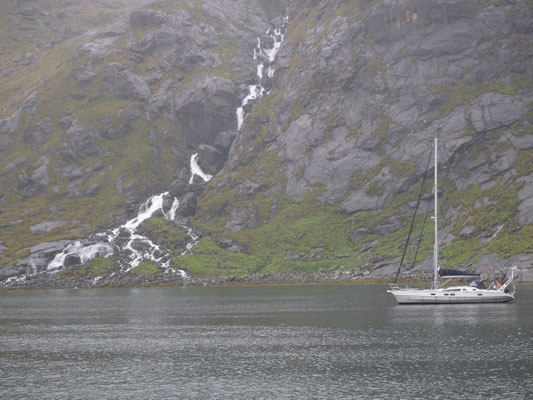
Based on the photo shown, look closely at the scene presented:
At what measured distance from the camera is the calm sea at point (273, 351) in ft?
154

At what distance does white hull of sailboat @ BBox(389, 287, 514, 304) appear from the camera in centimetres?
9750

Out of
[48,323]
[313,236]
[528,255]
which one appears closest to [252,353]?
[48,323]

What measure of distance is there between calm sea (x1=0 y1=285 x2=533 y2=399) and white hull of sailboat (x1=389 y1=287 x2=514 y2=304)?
6.47 feet

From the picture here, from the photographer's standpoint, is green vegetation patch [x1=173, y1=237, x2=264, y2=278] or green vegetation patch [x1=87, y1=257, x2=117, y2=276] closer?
green vegetation patch [x1=173, y1=237, x2=264, y2=278]

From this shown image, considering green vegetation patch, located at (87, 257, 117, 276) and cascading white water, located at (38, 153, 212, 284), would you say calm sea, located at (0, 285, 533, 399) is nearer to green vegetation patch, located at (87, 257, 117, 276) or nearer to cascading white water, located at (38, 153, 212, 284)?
green vegetation patch, located at (87, 257, 117, 276)

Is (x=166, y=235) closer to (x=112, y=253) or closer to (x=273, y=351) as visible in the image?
(x=112, y=253)

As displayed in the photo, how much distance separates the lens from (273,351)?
62188 millimetres

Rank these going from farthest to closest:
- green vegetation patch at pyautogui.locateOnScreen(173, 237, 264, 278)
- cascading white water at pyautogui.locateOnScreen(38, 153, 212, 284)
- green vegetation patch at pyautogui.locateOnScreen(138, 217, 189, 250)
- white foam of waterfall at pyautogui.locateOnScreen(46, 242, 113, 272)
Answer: green vegetation patch at pyautogui.locateOnScreen(138, 217, 189, 250)
white foam of waterfall at pyautogui.locateOnScreen(46, 242, 113, 272)
cascading white water at pyautogui.locateOnScreen(38, 153, 212, 284)
green vegetation patch at pyautogui.locateOnScreen(173, 237, 264, 278)

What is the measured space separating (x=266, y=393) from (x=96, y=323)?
51.2 m

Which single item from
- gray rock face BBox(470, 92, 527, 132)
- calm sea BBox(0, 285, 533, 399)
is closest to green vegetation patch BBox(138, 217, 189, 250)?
calm sea BBox(0, 285, 533, 399)

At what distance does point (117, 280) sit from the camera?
169 metres

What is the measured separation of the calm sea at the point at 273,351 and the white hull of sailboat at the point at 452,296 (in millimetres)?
1972

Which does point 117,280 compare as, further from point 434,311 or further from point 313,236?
point 434,311

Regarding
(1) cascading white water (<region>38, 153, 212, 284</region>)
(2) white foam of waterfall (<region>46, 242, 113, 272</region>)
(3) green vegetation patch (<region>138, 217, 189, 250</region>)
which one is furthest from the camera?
(3) green vegetation patch (<region>138, 217, 189, 250</region>)
